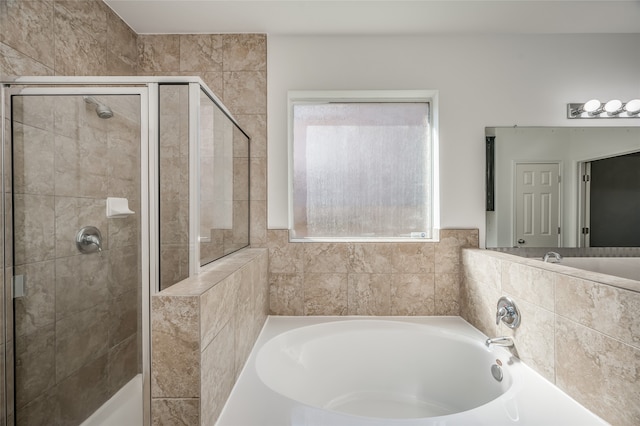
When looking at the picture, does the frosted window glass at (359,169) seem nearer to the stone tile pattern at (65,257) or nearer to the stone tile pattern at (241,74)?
the stone tile pattern at (241,74)

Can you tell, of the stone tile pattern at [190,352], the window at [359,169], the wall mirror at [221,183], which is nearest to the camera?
the stone tile pattern at [190,352]

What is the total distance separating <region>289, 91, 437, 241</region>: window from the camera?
6.98 ft

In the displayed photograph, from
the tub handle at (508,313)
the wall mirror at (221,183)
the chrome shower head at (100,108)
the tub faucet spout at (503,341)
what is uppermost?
the chrome shower head at (100,108)

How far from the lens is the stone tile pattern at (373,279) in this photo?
78.0 inches

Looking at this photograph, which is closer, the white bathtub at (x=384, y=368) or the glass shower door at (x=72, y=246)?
the glass shower door at (x=72, y=246)

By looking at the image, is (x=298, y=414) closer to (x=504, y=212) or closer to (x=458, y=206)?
(x=458, y=206)

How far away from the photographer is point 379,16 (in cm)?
182

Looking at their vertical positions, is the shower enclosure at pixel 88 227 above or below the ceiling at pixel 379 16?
below

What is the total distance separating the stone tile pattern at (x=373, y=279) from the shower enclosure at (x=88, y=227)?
933 mm

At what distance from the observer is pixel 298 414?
3.29 feet

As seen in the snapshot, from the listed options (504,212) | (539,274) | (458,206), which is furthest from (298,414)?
(504,212)

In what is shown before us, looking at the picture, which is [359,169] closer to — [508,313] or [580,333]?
[508,313]

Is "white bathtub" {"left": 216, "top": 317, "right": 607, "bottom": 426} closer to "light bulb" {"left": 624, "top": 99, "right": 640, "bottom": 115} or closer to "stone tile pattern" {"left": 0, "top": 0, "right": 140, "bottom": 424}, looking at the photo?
"stone tile pattern" {"left": 0, "top": 0, "right": 140, "bottom": 424}

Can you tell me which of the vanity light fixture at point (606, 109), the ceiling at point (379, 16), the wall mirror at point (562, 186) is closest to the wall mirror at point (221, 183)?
the ceiling at point (379, 16)
